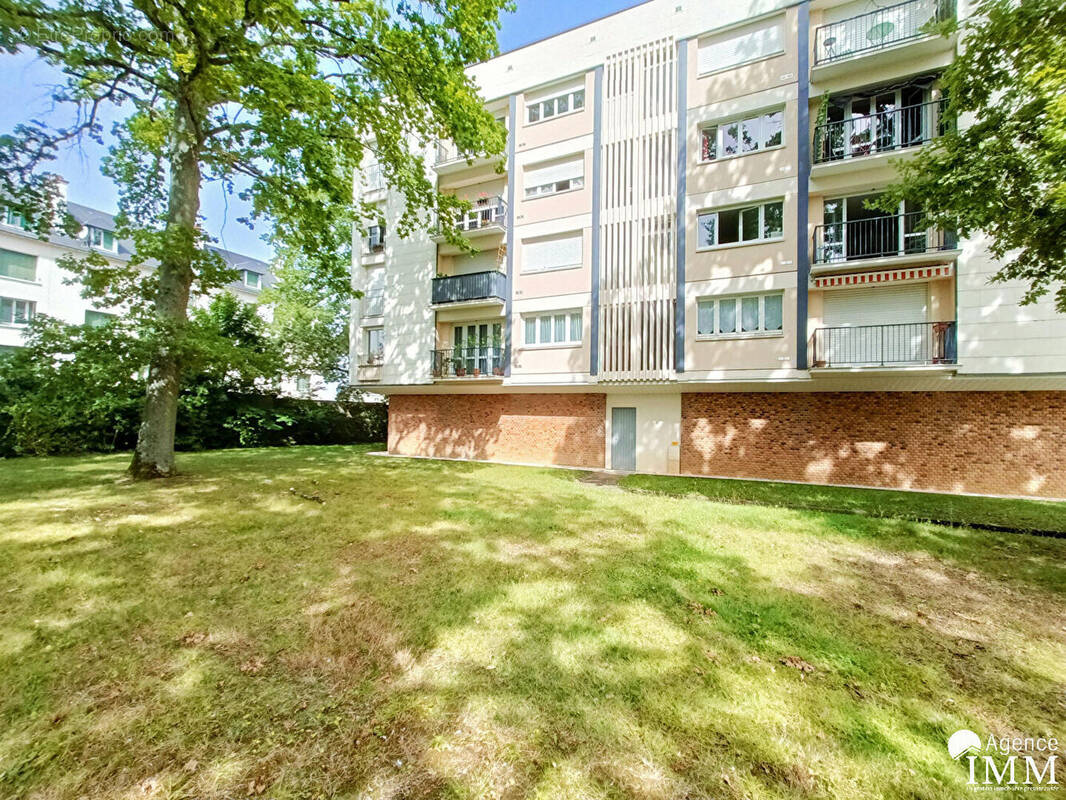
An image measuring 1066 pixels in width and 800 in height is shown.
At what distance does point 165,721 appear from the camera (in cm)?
251

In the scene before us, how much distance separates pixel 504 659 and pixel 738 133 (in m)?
16.9

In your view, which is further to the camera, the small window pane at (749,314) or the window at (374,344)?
the window at (374,344)

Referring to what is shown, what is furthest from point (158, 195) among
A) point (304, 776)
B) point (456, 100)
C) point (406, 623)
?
point (304, 776)

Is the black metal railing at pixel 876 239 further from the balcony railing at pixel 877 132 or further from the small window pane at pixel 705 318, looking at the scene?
the small window pane at pixel 705 318

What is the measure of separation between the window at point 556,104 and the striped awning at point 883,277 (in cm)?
1087

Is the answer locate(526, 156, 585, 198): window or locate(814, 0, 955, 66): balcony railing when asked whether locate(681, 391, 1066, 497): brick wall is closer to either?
locate(526, 156, 585, 198): window

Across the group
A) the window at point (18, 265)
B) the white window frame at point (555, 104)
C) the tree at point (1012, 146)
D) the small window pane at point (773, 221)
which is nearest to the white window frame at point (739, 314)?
the small window pane at point (773, 221)

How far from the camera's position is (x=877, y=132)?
1291 cm

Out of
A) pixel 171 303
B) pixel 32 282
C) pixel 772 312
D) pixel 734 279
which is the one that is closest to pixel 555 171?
pixel 734 279

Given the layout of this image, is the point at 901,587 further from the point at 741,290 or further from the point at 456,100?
the point at 456,100

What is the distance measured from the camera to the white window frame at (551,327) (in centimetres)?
1645

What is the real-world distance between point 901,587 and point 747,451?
32.8 ft

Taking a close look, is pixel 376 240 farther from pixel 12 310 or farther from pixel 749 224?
pixel 12 310

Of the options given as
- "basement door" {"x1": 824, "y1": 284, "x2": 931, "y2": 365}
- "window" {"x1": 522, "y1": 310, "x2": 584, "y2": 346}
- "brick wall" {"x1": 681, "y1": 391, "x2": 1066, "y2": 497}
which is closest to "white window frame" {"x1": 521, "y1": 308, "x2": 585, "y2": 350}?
"window" {"x1": 522, "y1": 310, "x2": 584, "y2": 346}
